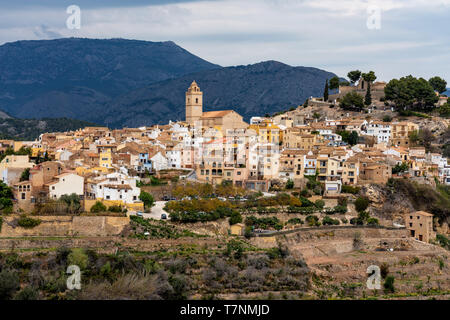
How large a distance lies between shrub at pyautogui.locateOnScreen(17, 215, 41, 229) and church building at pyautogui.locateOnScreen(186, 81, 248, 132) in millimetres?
22763

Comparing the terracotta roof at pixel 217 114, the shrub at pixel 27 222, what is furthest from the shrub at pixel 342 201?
the terracotta roof at pixel 217 114

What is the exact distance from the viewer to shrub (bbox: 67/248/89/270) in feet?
74.8

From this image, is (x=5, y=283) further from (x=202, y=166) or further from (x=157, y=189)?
(x=202, y=166)

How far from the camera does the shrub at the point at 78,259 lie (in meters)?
22.8

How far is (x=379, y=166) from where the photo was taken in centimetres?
3784

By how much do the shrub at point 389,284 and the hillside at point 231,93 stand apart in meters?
123

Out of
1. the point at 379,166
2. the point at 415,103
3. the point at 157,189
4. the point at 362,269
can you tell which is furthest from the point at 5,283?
the point at 415,103

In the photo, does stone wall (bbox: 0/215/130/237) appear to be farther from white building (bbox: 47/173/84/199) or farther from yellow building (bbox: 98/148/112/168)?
yellow building (bbox: 98/148/112/168)

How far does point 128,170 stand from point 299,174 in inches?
388

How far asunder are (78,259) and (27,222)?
499 cm

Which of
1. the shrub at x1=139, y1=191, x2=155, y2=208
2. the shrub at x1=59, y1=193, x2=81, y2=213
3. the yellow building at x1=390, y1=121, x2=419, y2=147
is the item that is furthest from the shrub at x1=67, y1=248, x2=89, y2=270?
the yellow building at x1=390, y1=121, x2=419, y2=147

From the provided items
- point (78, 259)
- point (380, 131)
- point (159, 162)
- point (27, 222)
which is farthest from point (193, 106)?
point (78, 259)

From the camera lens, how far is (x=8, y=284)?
20.9 metres
